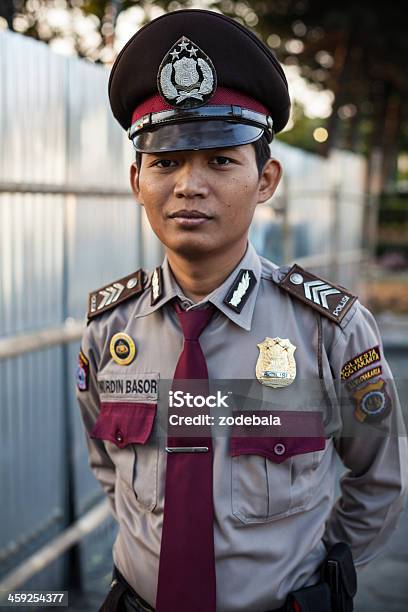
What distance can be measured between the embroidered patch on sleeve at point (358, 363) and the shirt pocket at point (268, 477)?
0.57ft

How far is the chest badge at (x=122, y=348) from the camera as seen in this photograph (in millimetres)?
1999

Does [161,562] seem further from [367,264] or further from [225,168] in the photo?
[367,264]

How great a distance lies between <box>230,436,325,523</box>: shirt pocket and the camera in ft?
5.97

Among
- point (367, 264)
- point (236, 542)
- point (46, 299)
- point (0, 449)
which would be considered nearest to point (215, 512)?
point (236, 542)

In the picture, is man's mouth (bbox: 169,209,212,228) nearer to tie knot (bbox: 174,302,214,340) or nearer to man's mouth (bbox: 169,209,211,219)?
man's mouth (bbox: 169,209,211,219)

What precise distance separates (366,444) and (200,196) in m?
0.73

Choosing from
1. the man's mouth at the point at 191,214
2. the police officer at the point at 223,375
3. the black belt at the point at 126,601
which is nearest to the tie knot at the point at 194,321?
the police officer at the point at 223,375

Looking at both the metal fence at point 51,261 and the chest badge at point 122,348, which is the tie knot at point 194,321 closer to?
the chest badge at point 122,348

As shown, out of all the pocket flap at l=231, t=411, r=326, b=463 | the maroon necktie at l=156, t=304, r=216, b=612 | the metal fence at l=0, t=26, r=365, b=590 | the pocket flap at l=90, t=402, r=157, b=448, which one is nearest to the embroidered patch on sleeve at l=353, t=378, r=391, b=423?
the pocket flap at l=231, t=411, r=326, b=463

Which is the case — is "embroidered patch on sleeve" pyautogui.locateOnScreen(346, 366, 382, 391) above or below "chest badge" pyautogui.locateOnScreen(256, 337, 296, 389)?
below

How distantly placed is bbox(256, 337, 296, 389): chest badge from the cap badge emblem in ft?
1.80

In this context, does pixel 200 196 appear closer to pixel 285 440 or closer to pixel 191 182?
pixel 191 182

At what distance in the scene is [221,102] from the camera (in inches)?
71.9

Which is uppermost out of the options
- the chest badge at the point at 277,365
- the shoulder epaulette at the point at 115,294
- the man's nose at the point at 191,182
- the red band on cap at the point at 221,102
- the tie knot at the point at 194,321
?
the red band on cap at the point at 221,102
